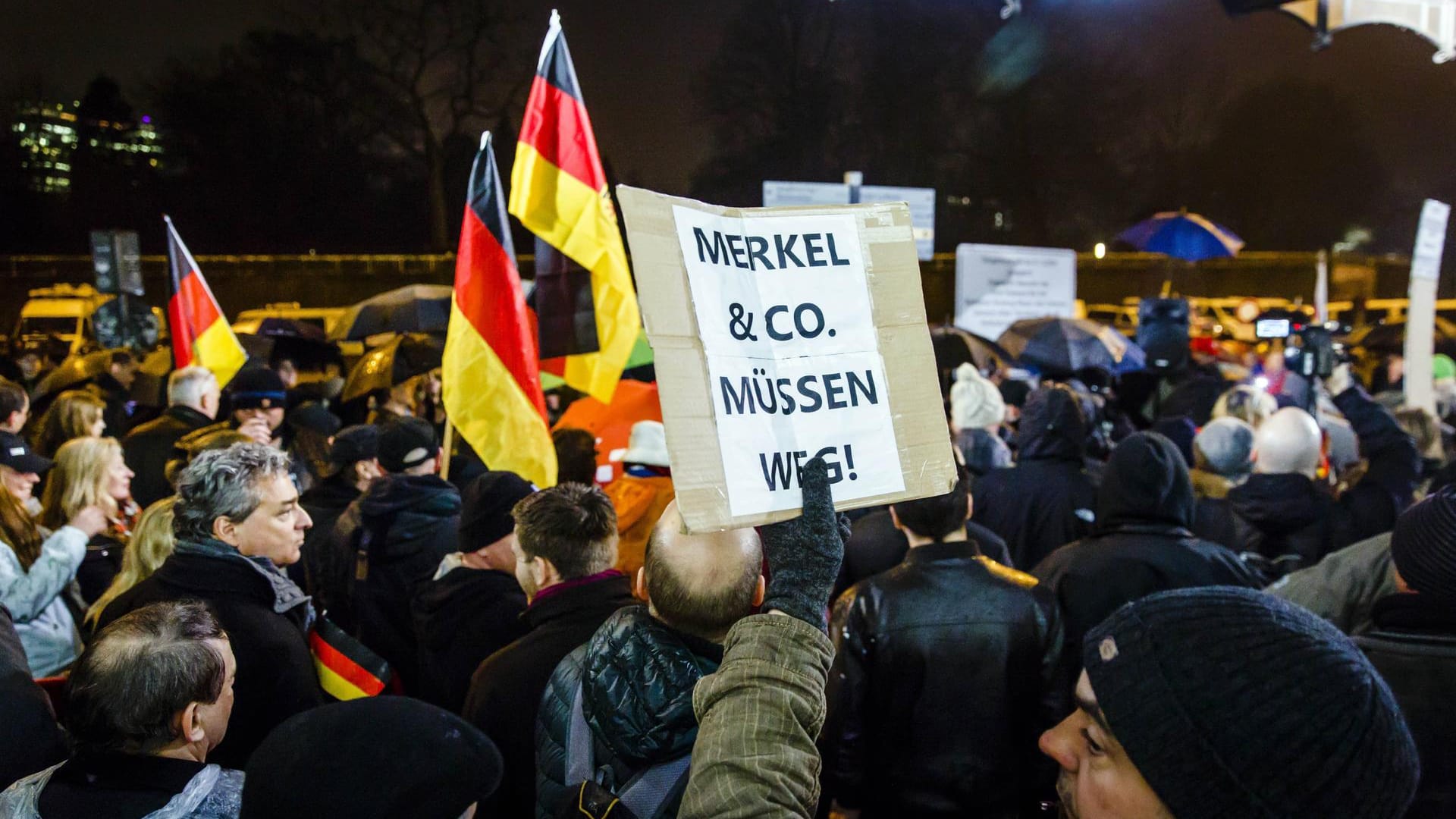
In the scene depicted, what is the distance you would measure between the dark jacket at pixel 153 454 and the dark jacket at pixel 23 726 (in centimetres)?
363

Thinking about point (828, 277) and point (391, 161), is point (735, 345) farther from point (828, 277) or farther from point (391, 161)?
point (391, 161)

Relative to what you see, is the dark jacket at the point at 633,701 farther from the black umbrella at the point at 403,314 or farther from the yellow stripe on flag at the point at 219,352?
the black umbrella at the point at 403,314

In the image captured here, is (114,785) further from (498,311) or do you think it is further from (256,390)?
(256,390)

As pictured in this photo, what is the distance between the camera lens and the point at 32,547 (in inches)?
151

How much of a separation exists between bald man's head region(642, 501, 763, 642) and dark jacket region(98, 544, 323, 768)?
126 cm

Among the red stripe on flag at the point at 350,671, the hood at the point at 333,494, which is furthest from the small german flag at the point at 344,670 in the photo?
the hood at the point at 333,494

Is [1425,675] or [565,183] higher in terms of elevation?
[565,183]

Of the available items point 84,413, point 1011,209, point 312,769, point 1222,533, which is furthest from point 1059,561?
point 1011,209

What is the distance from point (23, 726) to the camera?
2.32m

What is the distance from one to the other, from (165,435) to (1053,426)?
207 inches

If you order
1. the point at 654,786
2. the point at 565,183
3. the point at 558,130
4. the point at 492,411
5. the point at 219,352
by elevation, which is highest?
the point at 558,130

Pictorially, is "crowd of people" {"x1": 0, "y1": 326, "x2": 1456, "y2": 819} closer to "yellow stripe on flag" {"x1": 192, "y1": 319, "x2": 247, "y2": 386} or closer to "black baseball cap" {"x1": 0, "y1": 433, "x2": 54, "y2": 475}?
"black baseball cap" {"x1": 0, "y1": 433, "x2": 54, "y2": 475}

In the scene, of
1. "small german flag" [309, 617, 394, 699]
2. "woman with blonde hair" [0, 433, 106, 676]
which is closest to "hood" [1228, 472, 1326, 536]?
"small german flag" [309, 617, 394, 699]

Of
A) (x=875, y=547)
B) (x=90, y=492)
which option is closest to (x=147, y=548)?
(x=90, y=492)
